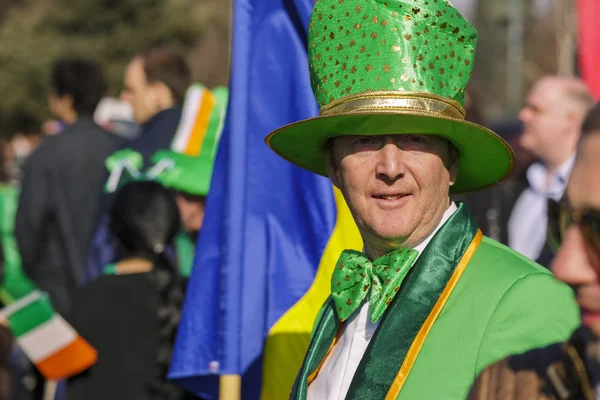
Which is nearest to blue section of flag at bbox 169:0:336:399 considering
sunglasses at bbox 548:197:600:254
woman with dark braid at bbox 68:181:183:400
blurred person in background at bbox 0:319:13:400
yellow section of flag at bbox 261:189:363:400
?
yellow section of flag at bbox 261:189:363:400

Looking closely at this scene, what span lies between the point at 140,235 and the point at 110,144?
9.09 ft

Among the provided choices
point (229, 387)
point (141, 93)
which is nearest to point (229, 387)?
point (229, 387)

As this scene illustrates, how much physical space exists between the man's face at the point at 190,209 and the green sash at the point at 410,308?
3068 millimetres

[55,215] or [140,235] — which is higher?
[140,235]

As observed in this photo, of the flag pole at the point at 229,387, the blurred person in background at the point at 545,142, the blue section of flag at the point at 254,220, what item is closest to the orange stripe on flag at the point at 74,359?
the blue section of flag at the point at 254,220

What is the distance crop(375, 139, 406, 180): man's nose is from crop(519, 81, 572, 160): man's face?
318 centimetres

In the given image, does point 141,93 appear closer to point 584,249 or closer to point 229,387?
point 229,387

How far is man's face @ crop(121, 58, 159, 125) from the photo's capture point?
286 inches

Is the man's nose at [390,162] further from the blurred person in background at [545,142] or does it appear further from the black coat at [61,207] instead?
the black coat at [61,207]

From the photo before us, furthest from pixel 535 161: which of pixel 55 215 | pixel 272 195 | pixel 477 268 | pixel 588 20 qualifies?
pixel 477 268

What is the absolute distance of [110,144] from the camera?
25.1 ft

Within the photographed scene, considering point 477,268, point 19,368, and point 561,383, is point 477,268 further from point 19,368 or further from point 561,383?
point 19,368

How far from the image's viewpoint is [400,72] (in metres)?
2.83

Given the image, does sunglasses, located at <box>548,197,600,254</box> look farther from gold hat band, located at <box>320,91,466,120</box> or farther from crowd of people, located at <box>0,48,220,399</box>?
crowd of people, located at <box>0,48,220,399</box>
